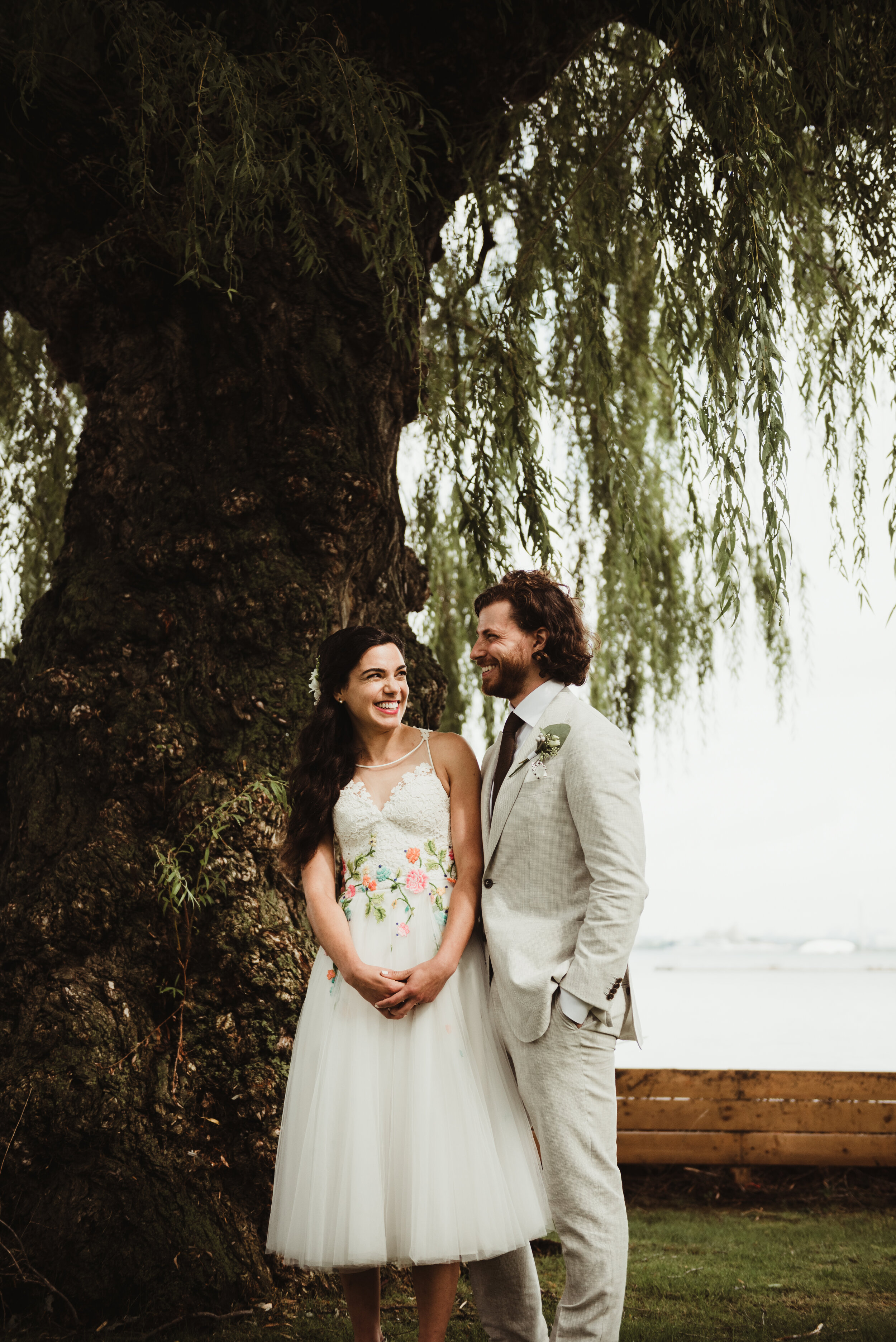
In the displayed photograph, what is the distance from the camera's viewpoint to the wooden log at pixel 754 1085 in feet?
14.1

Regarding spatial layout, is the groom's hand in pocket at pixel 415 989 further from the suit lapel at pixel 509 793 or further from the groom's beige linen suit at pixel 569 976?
the suit lapel at pixel 509 793

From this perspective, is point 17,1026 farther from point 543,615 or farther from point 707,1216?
point 707,1216

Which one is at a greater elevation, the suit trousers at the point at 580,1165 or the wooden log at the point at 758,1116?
the suit trousers at the point at 580,1165

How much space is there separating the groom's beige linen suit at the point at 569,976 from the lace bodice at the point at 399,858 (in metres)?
0.16

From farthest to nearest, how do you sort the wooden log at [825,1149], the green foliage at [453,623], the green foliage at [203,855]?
the green foliage at [453,623] → the wooden log at [825,1149] → the green foliage at [203,855]

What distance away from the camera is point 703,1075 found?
172 inches

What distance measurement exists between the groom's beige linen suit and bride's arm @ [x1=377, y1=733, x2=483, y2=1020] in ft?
0.26

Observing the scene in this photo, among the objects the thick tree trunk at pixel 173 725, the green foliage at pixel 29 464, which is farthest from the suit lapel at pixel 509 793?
the green foliage at pixel 29 464

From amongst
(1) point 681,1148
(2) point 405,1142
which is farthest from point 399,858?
(1) point 681,1148

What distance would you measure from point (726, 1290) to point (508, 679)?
1997 millimetres

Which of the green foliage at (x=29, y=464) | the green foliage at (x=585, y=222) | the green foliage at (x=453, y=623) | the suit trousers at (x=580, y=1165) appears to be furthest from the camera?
the green foliage at (x=453, y=623)

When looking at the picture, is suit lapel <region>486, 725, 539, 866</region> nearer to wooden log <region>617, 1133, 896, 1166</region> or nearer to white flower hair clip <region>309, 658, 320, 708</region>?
white flower hair clip <region>309, 658, 320, 708</region>

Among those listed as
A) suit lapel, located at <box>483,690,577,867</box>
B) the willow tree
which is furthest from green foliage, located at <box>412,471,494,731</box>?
suit lapel, located at <box>483,690,577,867</box>

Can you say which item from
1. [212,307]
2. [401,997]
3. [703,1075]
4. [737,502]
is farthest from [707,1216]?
[212,307]
